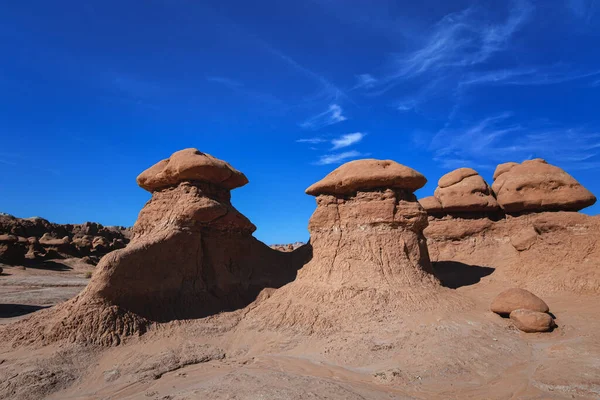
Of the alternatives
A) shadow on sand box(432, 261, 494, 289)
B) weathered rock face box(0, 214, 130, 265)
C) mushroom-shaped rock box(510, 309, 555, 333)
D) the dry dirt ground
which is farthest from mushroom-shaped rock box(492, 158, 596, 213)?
weathered rock face box(0, 214, 130, 265)

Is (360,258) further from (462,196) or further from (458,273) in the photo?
(462,196)

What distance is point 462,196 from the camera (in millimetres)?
13500

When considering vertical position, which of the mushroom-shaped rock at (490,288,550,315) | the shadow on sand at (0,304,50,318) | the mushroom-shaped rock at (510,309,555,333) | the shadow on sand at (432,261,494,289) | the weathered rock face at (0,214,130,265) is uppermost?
the weathered rock face at (0,214,130,265)

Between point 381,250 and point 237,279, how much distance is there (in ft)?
13.2

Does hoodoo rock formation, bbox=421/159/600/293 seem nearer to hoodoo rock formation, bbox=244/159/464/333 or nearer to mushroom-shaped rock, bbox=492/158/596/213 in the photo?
mushroom-shaped rock, bbox=492/158/596/213

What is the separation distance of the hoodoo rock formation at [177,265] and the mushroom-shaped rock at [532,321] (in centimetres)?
598

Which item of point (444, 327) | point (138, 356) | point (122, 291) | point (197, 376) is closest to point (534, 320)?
point (444, 327)

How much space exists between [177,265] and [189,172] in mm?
2429

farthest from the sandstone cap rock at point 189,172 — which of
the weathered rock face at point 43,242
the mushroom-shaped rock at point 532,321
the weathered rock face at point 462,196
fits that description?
the weathered rock face at point 43,242

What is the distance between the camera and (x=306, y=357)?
7.43 metres

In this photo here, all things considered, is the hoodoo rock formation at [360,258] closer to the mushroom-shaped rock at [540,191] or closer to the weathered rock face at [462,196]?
the weathered rock face at [462,196]

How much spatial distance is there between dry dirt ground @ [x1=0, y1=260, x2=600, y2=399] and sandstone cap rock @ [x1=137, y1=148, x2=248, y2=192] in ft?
12.1

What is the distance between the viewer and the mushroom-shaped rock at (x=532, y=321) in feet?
25.1

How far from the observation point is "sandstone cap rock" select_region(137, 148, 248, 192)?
32.7 ft
